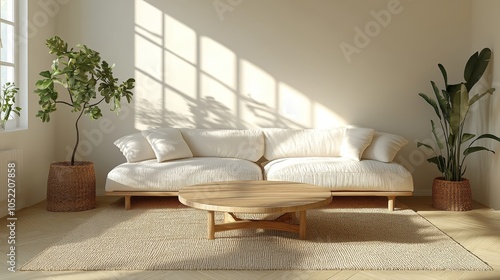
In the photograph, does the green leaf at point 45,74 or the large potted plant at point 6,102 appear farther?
the green leaf at point 45,74

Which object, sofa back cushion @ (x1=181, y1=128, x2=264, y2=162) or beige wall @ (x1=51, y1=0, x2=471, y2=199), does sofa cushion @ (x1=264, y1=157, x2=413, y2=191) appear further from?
beige wall @ (x1=51, y1=0, x2=471, y2=199)

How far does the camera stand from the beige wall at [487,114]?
5.09 m

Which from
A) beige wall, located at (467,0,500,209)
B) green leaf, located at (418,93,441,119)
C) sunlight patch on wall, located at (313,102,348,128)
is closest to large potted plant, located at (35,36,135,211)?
sunlight patch on wall, located at (313,102,348,128)

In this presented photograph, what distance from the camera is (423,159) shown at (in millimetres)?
5852

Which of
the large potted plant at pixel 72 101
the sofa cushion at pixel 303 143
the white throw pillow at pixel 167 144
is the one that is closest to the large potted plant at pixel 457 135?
the sofa cushion at pixel 303 143

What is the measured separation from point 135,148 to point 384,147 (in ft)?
8.35

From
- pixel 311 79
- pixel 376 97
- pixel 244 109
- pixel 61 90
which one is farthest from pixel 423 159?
pixel 61 90

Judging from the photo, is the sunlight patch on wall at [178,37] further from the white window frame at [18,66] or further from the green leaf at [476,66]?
the green leaf at [476,66]

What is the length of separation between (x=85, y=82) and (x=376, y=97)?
3.16m

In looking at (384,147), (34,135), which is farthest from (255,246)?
(34,135)

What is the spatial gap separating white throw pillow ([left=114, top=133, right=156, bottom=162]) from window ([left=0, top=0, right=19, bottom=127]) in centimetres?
106

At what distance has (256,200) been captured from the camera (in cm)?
365

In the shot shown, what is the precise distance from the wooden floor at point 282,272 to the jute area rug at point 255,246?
83 mm

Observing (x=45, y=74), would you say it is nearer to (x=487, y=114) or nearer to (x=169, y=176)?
(x=169, y=176)
